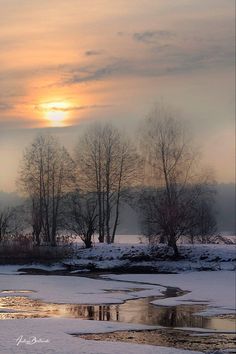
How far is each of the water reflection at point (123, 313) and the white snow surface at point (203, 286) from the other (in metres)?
1.02

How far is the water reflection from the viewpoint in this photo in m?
20.6

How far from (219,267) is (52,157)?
29.0 m

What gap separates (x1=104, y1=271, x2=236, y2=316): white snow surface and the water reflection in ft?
3.34

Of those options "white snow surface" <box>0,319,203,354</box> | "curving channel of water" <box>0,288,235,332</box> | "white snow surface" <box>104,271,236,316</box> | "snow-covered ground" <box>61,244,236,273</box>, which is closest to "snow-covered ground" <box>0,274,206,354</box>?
"white snow surface" <box>0,319,203,354</box>

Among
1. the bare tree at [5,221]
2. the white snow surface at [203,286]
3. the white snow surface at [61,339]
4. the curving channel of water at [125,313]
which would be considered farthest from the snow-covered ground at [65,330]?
the bare tree at [5,221]

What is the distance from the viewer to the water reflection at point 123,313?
20562 mm

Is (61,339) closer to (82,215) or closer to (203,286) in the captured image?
(203,286)

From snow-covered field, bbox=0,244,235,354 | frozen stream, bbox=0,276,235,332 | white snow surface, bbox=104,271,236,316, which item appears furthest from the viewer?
white snow surface, bbox=104,271,236,316

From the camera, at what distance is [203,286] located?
33250 mm

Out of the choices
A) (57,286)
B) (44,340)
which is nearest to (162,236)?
(57,286)

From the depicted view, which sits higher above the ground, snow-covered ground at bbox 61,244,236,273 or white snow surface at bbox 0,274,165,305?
snow-covered ground at bbox 61,244,236,273

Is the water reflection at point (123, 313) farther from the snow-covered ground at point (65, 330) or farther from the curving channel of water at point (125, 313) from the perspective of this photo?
the snow-covered ground at point (65, 330)

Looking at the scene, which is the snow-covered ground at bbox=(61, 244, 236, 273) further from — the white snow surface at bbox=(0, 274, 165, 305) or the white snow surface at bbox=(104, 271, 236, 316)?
the white snow surface at bbox=(0, 274, 165, 305)

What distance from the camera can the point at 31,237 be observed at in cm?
5466
